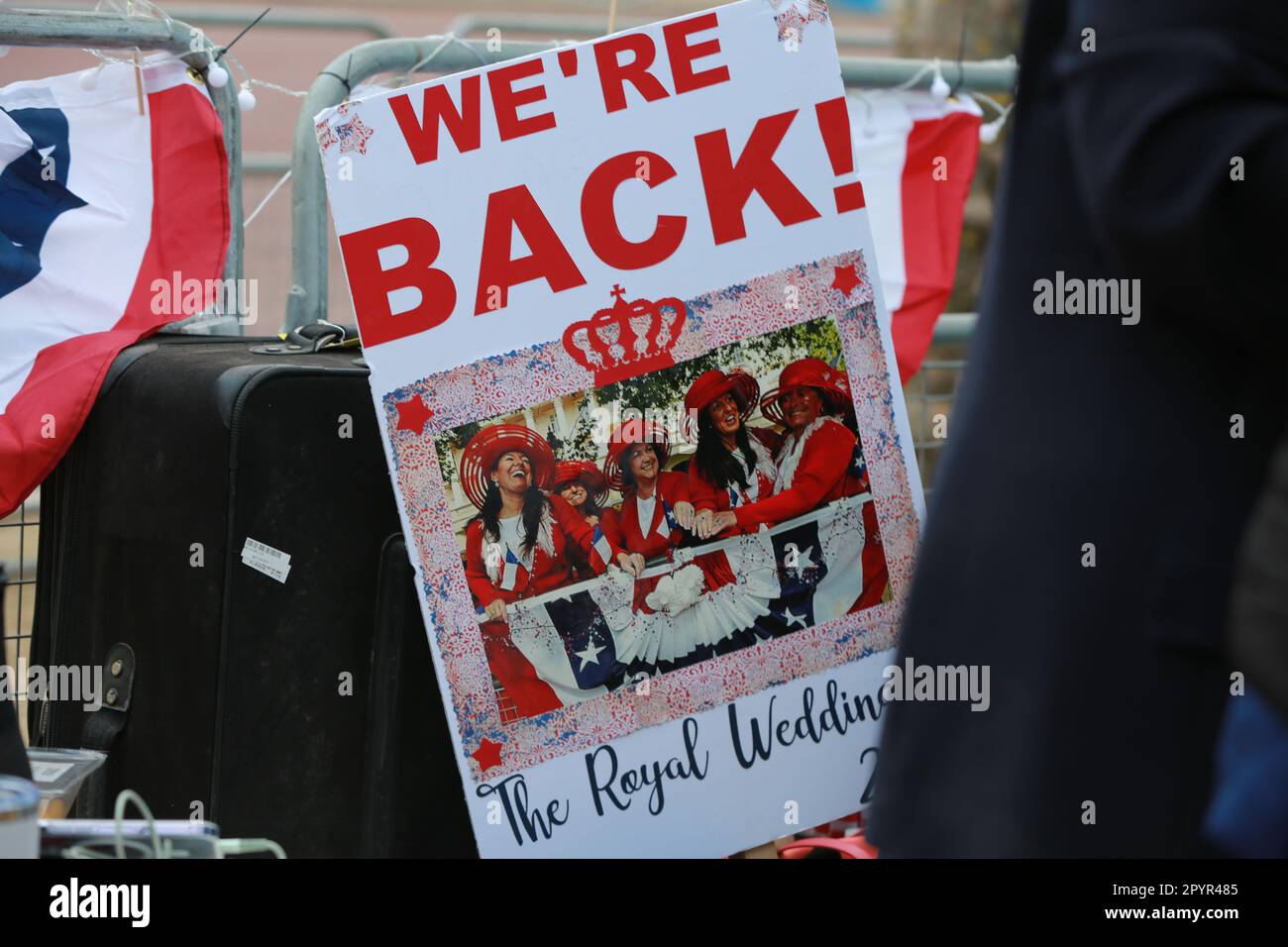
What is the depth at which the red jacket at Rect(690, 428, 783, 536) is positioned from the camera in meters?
2.01

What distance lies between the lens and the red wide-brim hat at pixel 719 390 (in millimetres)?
2002

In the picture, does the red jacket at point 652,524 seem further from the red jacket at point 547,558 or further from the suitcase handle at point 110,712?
the suitcase handle at point 110,712

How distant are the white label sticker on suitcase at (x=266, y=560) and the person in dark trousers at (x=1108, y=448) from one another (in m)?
1.09

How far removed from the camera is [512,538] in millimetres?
1937

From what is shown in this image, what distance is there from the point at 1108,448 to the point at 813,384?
1058 millimetres

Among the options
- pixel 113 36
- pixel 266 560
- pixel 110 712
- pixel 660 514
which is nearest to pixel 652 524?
pixel 660 514

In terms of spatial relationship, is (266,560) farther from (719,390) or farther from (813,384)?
(813,384)

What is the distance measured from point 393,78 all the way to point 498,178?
106 centimetres

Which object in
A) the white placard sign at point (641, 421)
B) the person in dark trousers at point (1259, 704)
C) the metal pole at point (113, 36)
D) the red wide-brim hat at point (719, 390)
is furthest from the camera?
the metal pole at point (113, 36)
